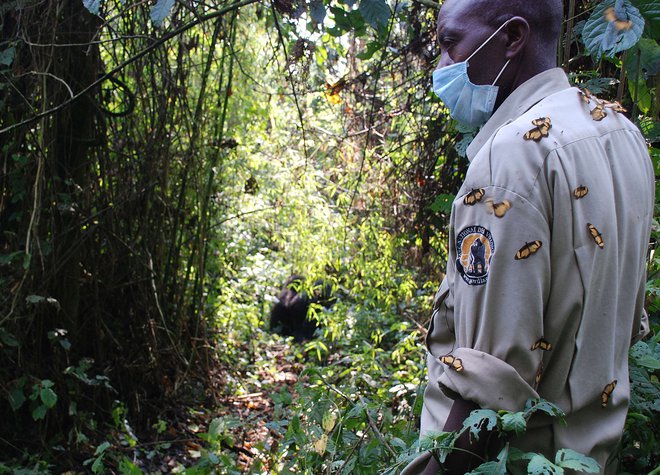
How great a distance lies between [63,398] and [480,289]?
3233mm

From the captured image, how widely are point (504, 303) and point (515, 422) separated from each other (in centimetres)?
18

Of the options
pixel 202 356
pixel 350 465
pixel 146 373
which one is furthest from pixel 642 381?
pixel 202 356

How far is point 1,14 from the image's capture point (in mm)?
3381

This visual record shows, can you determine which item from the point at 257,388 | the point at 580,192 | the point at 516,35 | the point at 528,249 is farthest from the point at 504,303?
the point at 257,388

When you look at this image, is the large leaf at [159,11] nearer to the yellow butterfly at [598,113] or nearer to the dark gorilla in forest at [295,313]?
the yellow butterfly at [598,113]

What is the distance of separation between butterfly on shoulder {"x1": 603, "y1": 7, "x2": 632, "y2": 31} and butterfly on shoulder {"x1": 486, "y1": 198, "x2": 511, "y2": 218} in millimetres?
730

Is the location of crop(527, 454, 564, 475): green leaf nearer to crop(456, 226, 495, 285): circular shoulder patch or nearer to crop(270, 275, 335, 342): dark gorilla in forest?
crop(456, 226, 495, 285): circular shoulder patch

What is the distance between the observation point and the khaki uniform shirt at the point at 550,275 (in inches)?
43.5

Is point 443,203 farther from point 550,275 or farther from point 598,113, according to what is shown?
point 550,275

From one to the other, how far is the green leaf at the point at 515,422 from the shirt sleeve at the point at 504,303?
0.14 ft

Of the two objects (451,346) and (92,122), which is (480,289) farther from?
(92,122)

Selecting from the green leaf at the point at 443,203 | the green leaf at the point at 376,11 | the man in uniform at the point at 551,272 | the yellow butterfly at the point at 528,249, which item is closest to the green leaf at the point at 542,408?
the man in uniform at the point at 551,272

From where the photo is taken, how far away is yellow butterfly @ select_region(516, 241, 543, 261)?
3.61ft

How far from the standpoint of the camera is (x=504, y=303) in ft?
3.62
